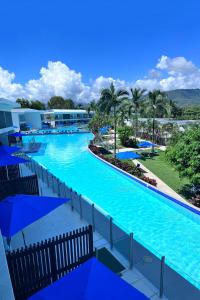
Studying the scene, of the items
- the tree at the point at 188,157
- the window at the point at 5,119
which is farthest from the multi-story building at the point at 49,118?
the tree at the point at 188,157

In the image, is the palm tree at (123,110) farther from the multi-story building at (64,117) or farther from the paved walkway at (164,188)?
the multi-story building at (64,117)

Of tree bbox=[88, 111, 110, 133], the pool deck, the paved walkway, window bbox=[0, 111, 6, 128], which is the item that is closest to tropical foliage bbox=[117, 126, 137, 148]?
tree bbox=[88, 111, 110, 133]

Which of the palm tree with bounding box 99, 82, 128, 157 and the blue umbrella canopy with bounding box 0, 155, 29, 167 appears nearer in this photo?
the blue umbrella canopy with bounding box 0, 155, 29, 167

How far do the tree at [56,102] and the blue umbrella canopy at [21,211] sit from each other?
385 ft

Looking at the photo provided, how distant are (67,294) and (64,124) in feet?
245

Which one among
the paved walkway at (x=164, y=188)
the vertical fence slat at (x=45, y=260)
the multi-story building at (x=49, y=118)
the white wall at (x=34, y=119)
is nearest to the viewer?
the vertical fence slat at (x=45, y=260)

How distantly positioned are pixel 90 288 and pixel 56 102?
124 meters

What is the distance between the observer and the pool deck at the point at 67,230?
693cm

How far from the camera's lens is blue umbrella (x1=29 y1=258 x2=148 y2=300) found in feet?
12.7

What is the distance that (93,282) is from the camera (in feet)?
13.6

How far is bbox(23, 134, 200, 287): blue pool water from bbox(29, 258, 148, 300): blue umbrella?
305 cm

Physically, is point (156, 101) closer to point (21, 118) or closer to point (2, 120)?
point (2, 120)

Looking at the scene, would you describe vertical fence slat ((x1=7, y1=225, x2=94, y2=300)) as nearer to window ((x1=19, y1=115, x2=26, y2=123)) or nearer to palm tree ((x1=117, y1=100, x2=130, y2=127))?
palm tree ((x1=117, y1=100, x2=130, y2=127))

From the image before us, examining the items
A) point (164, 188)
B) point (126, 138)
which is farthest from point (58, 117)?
point (164, 188)
